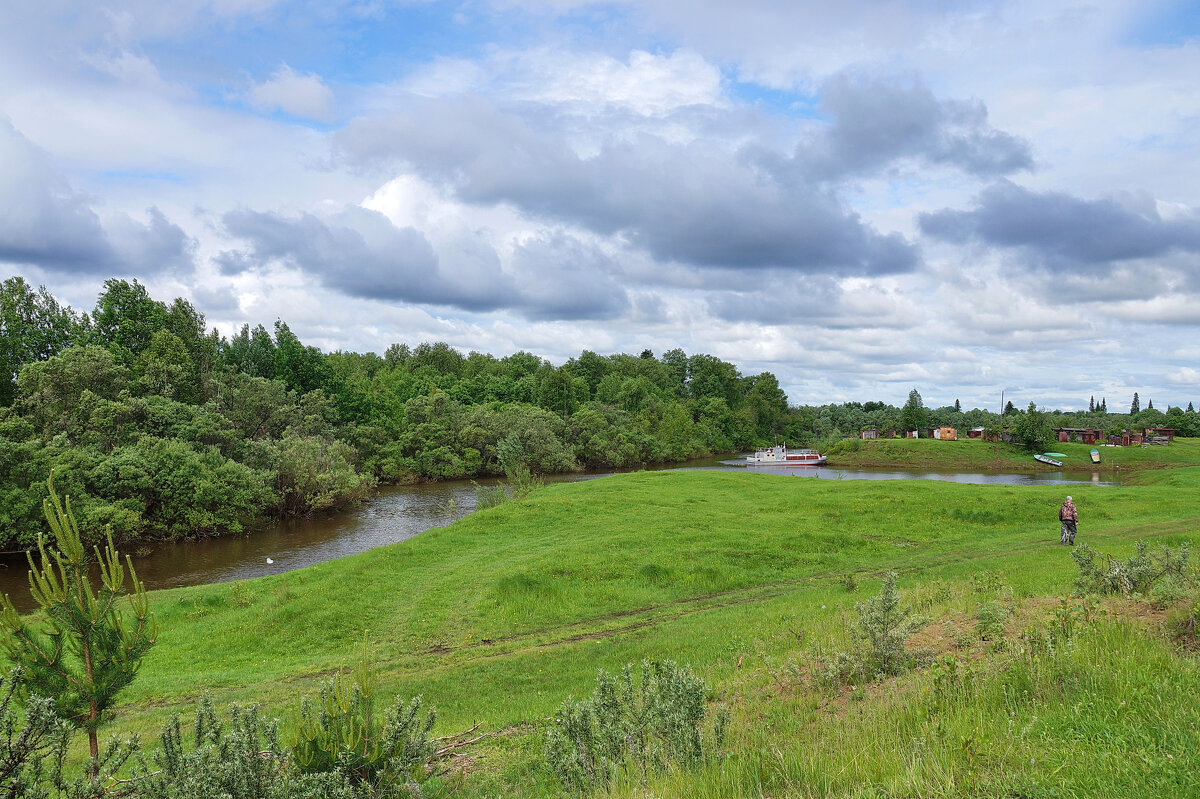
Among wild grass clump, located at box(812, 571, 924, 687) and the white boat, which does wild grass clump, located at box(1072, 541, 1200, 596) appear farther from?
the white boat

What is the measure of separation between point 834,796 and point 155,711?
14.4 m

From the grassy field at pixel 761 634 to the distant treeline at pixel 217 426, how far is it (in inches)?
312

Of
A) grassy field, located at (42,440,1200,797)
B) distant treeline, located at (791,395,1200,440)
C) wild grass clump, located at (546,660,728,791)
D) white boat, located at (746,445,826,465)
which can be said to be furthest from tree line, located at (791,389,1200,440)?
wild grass clump, located at (546,660,728,791)

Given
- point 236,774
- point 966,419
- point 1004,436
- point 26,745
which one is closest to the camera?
point 26,745

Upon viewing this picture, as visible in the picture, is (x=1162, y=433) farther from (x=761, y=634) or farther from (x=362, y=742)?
(x=362, y=742)

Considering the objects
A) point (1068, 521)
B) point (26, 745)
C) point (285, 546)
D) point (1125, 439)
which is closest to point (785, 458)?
point (1125, 439)

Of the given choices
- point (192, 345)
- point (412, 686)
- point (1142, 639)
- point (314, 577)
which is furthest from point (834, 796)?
point (192, 345)

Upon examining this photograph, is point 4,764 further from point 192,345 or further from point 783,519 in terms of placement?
point 192,345

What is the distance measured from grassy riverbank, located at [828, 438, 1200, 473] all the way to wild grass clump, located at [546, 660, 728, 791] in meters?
92.3

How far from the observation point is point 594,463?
99375 mm

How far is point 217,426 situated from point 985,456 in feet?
325

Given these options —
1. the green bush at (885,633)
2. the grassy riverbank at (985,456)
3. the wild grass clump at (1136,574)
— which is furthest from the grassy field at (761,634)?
the grassy riverbank at (985,456)

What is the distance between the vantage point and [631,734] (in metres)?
6.88

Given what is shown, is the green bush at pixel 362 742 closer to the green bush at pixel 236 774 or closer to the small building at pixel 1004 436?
the green bush at pixel 236 774
